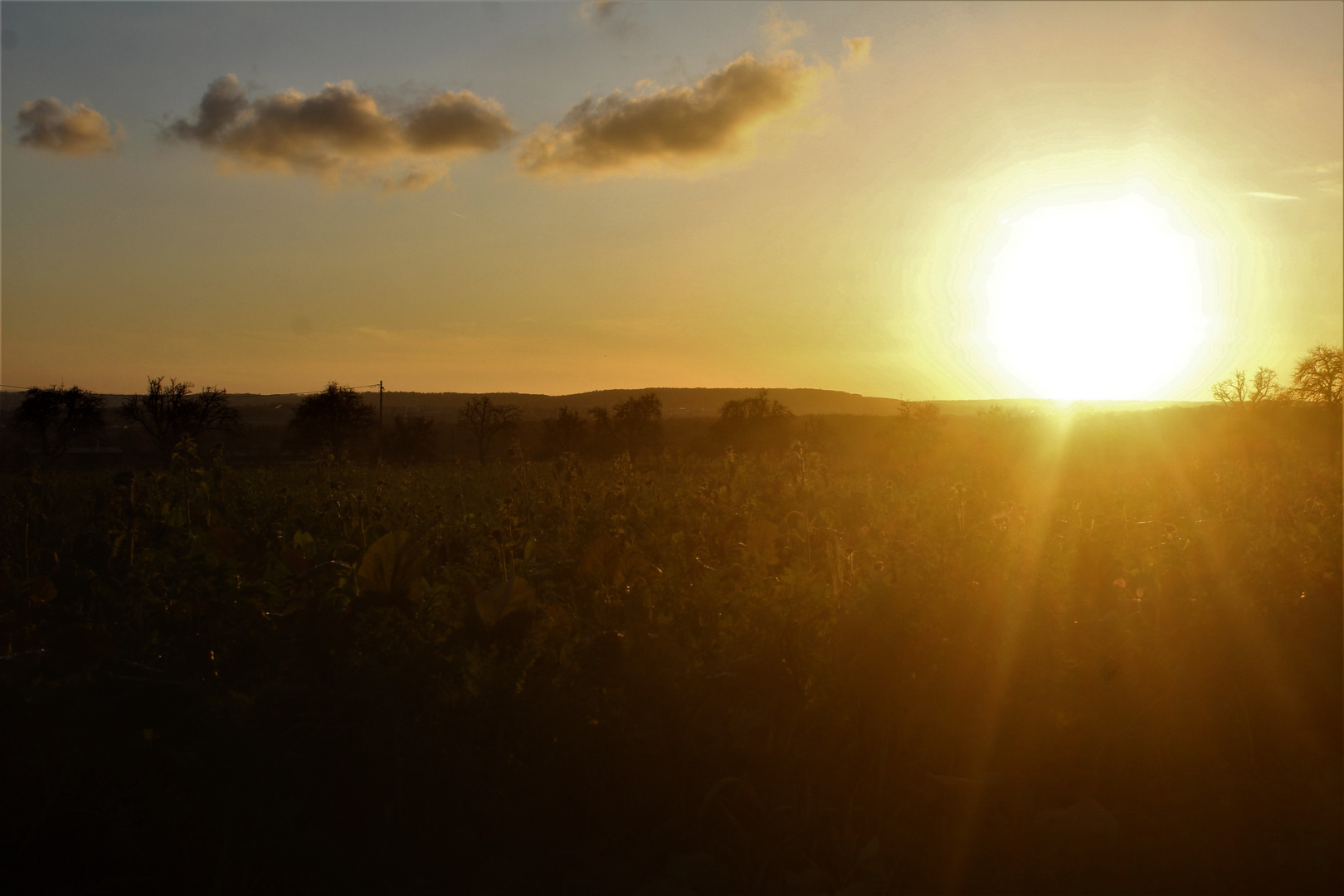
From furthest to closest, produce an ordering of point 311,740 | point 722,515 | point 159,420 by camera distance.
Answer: point 159,420 → point 722,515 → point 311,740

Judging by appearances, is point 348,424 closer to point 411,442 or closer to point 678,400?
point 411,442

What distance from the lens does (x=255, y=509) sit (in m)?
7.68

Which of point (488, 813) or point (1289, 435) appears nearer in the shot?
point (488, 813)

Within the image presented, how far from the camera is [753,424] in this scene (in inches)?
1638

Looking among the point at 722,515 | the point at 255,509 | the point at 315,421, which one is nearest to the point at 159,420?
the point at 315,421

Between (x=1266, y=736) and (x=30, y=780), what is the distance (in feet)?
14.2

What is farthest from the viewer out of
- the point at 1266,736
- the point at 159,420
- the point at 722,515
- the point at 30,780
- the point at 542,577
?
the point at 159,420

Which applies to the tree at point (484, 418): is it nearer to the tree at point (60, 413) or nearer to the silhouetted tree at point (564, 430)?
the silhouetted tree at point (564, 430)

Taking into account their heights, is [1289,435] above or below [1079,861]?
above

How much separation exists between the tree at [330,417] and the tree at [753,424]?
20.2 meters

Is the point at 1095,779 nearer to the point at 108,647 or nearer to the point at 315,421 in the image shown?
the point at 108,647

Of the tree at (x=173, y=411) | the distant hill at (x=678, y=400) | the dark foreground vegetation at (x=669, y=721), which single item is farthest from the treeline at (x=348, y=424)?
the distant hill at (x=678, y=400)

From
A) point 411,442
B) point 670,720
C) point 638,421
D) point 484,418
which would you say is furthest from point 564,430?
point 670,720

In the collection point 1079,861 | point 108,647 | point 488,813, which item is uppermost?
point 108,647
